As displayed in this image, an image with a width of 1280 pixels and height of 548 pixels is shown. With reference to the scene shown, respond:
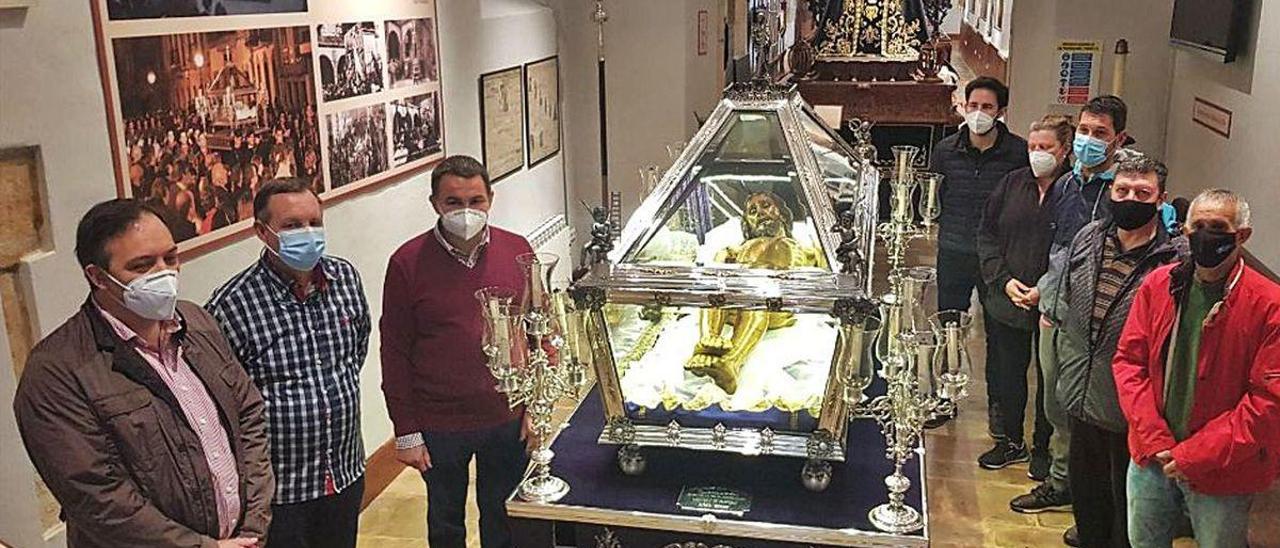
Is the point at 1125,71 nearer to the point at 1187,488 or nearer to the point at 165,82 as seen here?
the point at 1187,488

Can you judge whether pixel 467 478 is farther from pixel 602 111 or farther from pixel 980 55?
pixel 980 55

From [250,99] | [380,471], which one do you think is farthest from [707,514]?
[380,471]

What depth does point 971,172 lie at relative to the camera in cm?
401

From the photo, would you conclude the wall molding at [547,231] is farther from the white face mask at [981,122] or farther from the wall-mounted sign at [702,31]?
the white face mask at [981,122]

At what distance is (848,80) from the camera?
340 inches

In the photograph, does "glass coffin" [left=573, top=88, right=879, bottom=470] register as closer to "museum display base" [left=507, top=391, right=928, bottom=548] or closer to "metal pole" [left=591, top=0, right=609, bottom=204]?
"museum display base" [left=507, top=391, right=928, bottom=548]

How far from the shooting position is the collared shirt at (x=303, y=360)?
2.30 metres

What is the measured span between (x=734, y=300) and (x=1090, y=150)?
1609 mm

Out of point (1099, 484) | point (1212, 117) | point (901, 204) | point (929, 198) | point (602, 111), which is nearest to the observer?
point (1099, 484)

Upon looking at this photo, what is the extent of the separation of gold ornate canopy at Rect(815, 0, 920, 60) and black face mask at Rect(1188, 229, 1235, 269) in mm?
6529

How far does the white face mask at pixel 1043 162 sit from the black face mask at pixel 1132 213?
0.75 m

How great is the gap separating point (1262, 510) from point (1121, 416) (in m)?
0.94

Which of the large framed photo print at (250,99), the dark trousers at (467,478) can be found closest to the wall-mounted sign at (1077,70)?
A: the large framed photo print at (250,99)

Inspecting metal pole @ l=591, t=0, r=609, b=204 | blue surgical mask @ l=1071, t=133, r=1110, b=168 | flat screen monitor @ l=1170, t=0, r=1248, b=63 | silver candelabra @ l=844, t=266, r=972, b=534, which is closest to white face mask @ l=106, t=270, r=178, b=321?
silver candelabra @ l=844, t=266, r=972, b=534
